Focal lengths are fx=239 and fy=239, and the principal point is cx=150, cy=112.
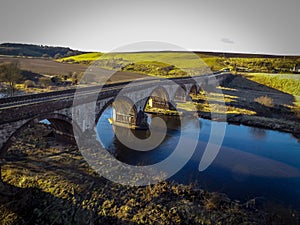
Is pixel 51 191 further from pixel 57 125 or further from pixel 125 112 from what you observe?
pixel 125 112

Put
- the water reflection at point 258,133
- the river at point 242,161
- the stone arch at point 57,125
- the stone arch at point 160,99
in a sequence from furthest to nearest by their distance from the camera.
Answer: the stone arch at point 160,99 → the water reflection at point 258,133 → the river at point 242,161 → the stone arch at point 57,125

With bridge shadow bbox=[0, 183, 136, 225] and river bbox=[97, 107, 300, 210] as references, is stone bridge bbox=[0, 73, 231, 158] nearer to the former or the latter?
bridge shadow bbox=[0, 183, 136, 225]

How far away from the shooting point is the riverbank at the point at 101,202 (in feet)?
42.7

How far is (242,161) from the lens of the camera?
22453 millimetres

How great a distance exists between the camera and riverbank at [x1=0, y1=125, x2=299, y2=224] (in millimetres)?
13000

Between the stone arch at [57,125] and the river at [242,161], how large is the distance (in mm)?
4256

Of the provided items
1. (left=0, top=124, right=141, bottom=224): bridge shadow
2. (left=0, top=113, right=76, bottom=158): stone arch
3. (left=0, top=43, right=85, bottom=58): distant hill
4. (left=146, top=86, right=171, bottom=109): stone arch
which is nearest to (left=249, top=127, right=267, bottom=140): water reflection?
(left=146, top=86, right=171, bottom=109): stone arch

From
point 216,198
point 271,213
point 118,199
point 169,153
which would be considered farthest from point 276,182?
point 118,199

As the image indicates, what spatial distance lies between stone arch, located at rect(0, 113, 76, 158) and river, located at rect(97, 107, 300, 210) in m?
4.26

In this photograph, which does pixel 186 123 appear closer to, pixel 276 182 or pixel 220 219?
pixel 276 182

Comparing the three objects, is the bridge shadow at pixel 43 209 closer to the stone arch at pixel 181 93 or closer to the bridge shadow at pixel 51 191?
the bridge shadow at pixel 51 191

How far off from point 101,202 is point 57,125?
29.9 feet

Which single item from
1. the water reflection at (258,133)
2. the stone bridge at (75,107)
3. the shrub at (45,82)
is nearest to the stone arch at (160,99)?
the stone bridge at (75,107)

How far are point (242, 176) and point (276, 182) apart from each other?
2.59m
